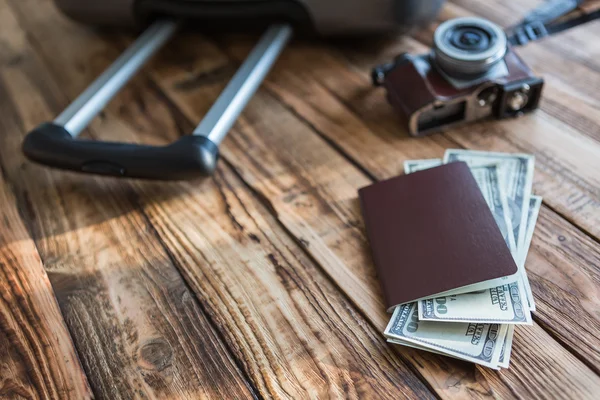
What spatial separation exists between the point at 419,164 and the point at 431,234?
18 cm

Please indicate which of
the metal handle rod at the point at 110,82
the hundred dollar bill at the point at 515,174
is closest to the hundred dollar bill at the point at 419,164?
the hundred dollar bill at the point at 515,174

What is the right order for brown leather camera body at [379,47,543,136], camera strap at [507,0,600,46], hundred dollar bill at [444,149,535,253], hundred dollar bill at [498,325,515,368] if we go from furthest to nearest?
camera strap at [507,0,600,46], brown leather camera body at [379,47,543,136], hundred dollar bill at [444,149,535,253], hundred dollar bill at [498,325,515,368]

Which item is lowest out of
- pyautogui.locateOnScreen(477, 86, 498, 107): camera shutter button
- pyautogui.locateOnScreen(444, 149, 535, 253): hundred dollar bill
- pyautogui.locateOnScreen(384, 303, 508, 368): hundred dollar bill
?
pyautogui.locateOnScreen(384, 303, 508, 368): hundred dollar bill

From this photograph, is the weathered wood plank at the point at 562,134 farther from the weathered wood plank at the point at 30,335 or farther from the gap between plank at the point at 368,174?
the weathered wood plank at the point at 30,335

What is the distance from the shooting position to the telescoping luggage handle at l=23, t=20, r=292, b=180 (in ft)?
3.16

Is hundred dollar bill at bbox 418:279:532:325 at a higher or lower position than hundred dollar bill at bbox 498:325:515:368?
higher

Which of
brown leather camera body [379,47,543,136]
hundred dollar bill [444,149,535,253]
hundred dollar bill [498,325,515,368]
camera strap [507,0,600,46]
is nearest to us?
hundred dollar bill [498,325,515,368]

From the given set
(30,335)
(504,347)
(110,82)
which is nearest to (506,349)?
(504,347)

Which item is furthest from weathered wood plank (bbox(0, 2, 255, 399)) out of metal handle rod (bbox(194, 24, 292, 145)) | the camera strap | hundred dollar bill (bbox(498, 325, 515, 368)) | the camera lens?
the camera strap

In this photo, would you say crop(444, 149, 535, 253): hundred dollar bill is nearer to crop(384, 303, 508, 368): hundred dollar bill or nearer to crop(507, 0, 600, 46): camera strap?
crop(384, 303, 508, 368): hundred dollar bill

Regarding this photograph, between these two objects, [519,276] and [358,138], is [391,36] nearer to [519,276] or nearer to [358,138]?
[358,138]

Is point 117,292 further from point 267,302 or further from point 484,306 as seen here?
point 484,306

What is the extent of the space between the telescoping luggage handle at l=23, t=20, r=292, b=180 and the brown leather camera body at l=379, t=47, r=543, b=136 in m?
0.27

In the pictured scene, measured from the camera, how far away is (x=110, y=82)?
1121 millimetres
